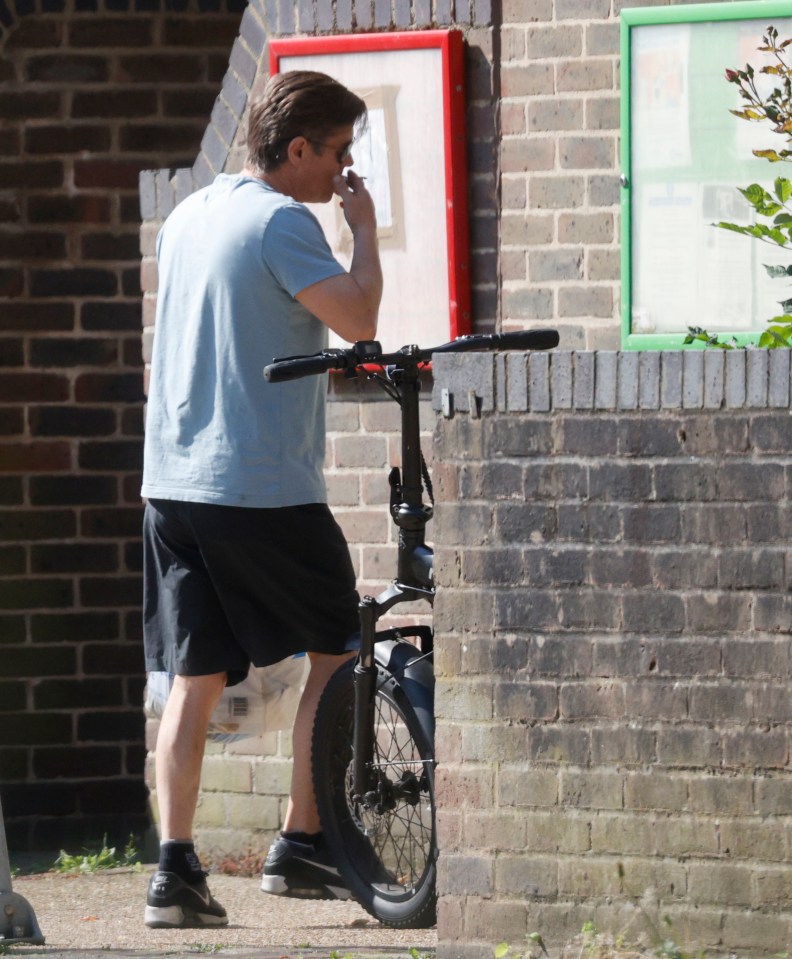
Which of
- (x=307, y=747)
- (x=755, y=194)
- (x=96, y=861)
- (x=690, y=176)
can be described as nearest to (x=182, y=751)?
(x=307, y=747)

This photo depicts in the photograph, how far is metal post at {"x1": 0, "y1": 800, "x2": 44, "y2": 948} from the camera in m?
4.38

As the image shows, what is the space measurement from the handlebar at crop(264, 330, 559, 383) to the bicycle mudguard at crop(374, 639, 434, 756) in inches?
28.7

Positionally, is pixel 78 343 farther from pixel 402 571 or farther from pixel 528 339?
pixel 528 339

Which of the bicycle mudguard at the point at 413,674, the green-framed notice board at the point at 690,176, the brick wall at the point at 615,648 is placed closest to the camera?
the brick wall at the point at 615,648

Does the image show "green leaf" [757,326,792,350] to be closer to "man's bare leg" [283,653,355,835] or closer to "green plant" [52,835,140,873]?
"man's bare leg" [283,653,355,835]

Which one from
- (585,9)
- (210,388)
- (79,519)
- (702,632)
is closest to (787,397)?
(702,632)

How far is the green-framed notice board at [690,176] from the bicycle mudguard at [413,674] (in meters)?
1.54

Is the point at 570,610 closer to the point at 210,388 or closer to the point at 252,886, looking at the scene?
the point at 210,388

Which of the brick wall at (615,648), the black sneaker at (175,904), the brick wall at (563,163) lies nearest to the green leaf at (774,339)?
the brick wall at (615,648)

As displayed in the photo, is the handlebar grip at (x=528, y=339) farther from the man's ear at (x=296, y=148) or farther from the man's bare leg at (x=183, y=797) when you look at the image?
the man's bare leg at (x=183, y=797)

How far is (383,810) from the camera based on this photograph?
4.46 metres

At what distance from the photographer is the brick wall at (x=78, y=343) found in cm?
673

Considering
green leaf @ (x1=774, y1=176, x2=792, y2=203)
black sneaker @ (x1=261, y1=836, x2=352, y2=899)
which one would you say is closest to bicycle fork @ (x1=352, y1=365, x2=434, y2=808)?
black sneaker @ (x1=261, y1=836, x2=352, y2=899)

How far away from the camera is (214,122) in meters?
5.86
